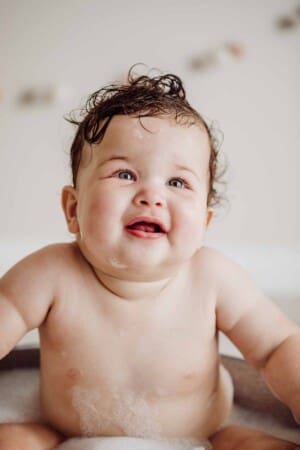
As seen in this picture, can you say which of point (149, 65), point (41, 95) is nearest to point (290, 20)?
point (149, 65)

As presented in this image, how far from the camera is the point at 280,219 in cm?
167

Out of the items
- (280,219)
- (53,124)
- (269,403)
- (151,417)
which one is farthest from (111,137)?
(280,219)

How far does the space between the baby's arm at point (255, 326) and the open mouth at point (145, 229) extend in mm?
150

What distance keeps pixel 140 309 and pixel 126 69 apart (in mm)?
925

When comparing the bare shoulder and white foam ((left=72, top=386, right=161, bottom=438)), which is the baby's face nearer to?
the bare shoulder

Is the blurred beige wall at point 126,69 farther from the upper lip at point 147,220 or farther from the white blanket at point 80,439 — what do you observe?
the upper lip at point 147,220

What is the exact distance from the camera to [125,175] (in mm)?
743

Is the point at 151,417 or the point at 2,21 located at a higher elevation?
the point at 2,21

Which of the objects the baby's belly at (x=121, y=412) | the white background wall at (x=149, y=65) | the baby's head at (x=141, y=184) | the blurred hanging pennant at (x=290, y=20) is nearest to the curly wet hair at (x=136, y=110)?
the baby's head at (x=141, y=184)

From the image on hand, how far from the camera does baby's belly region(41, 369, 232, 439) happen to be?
785 millimetres

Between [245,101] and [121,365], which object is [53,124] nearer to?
[245,101]

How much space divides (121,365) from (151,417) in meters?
0.08

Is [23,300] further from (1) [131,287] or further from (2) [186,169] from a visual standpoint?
(2) [186,169]

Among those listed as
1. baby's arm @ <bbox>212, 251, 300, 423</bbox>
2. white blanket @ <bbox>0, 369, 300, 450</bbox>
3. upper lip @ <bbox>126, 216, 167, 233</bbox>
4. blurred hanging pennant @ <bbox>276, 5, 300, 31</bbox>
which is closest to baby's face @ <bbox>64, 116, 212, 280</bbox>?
upper lip @ <bbox>126, 216, 167, 233</bbox>
